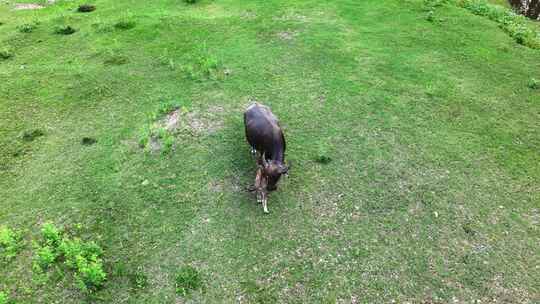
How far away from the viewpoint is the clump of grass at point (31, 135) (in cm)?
1276

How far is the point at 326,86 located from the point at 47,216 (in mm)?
10405

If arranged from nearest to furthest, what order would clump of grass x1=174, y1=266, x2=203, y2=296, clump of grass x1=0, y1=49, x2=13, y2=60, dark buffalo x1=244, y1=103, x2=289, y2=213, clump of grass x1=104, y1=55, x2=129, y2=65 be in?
1. clump of grass x1=174, y1=266, x2=203, y2=296
2. dark buffalo x1=244, y1=103, x2=289, y2=213
3. clump of grass x1=104, y1=55, x2=129, y2=65
4. clump of grass x1=0, y1=49, x2=13, y2=60

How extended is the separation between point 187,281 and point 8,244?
4.73 metres

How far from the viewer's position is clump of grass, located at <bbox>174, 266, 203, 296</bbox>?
8547 millimetres

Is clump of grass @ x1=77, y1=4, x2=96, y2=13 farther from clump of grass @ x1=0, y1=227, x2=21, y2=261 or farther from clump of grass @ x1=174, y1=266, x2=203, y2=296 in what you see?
clump of grass @ x1=174, y1=266, x2=203, y2=296

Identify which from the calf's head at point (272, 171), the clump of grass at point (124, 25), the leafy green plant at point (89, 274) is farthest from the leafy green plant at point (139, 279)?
the clump of grass at point (124, 25)

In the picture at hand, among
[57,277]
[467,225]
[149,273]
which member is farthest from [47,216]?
[467,225]

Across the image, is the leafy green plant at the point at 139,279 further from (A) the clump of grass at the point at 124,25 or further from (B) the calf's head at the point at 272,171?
(A) the clump of grass at the point at 124,25

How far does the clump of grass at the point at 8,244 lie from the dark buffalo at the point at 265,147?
6185mm

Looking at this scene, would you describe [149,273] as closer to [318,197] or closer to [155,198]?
[155,198]

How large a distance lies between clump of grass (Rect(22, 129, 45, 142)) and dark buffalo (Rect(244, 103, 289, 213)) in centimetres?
735

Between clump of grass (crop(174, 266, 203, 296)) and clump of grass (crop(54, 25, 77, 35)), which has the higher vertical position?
clump of grass (crop(54, 25, 77, 35))

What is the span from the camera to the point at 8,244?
941 cm

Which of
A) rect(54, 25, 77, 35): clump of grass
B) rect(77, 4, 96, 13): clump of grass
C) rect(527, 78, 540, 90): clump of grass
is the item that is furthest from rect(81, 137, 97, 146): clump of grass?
rect(527, 78, 540, 90): clump of grass
